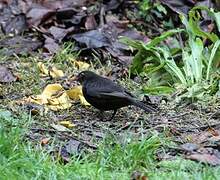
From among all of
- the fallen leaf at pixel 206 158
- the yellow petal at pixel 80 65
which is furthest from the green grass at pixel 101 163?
the yellow petal at pixel 80 65

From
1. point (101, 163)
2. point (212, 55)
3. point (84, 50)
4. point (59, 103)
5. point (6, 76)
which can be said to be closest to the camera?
point (101, 163)

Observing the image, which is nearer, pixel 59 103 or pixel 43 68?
pixel 59 103

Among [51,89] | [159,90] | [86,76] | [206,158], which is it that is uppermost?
[206,158]

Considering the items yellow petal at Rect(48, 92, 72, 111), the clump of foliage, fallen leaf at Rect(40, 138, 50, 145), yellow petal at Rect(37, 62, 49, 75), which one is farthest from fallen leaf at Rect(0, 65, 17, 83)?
fallen leaf at Rect(40, 138, 50, 145)

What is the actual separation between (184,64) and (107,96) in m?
1.15

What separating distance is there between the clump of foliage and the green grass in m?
1.42

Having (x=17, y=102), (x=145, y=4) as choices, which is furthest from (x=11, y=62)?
(x=145, y=4)

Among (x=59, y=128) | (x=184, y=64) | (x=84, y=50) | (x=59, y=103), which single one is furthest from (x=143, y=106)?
(x=84, y=50)

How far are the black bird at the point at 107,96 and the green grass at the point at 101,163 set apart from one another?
734 mm

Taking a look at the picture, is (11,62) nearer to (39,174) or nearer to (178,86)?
(178,86)

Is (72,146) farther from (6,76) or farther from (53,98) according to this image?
(6,76)

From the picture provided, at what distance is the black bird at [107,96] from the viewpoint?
5938mm

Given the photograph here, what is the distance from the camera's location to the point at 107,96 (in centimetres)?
598

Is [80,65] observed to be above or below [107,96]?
below
